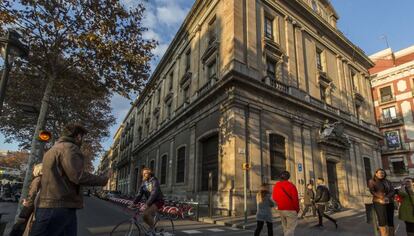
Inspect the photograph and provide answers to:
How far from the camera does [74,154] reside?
2.99 meters

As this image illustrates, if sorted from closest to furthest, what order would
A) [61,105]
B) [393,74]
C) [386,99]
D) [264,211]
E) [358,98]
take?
[264,211] < [61,105] < [358,98] < [393,74] < [386,99]

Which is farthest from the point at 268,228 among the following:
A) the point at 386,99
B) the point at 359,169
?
the point at 386,99

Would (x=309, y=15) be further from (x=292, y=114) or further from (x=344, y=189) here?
(x=344, y=189)

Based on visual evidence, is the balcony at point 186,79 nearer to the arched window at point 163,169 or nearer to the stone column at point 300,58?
the arched window at point 163,169

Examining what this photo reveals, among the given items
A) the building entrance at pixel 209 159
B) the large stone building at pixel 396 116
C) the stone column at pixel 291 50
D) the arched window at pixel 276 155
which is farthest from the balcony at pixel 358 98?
the building entrance at pixel 209 159

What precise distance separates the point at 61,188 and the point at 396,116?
3667 centimetres

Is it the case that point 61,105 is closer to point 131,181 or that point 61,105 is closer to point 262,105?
point 262,105

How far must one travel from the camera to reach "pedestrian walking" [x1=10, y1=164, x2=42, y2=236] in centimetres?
486

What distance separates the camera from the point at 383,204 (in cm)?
602

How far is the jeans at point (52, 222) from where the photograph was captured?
9.07 ft

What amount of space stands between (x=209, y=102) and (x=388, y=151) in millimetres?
25037

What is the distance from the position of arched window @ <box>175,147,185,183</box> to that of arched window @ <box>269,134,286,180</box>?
7.24m

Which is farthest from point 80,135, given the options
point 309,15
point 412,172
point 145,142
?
point 412,172

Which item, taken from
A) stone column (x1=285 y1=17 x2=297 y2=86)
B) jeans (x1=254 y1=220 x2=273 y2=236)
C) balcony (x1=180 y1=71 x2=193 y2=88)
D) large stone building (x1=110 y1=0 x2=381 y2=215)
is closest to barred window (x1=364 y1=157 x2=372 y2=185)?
large stone building (x1=110 y1=0 x2=381 y2=215)
